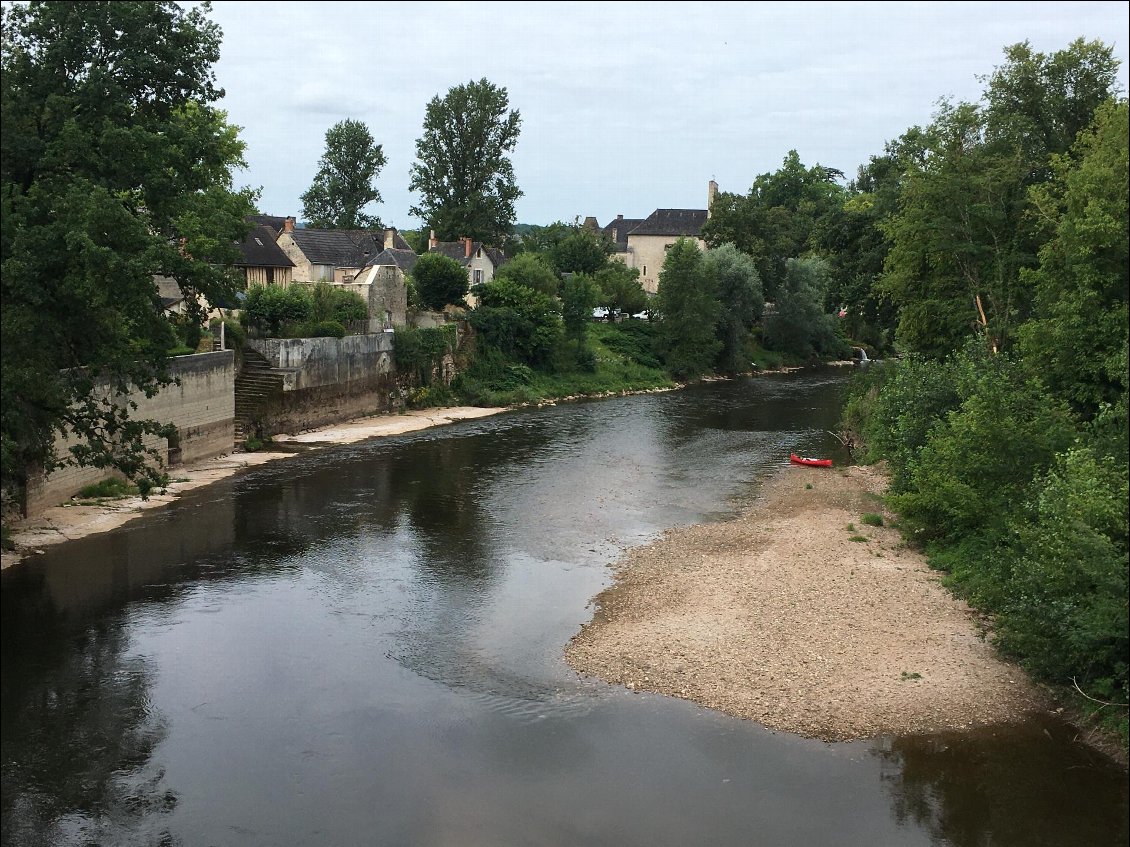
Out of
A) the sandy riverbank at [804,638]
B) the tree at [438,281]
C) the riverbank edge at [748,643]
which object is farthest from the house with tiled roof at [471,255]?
the sandy riverbank at [804,638]

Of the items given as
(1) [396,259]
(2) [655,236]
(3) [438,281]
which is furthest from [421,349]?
(2) [655,236]

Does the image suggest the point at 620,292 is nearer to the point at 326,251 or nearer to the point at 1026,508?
the point at 326,251

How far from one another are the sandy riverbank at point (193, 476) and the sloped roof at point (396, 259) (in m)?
12.5

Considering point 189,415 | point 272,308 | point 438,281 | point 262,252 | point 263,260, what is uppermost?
point 262,252

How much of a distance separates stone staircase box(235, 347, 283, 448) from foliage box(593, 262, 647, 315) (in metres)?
34.6

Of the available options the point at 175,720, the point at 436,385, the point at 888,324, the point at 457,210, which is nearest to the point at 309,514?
the point at 175,720

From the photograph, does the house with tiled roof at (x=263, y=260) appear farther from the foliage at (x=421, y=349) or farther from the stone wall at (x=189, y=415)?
the stone wall at (x=189, y=415)

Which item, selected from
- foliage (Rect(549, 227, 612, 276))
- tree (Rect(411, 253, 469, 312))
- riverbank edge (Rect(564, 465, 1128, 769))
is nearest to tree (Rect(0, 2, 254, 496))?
riverbank edge (Rect(564, 465, 1128, 769))

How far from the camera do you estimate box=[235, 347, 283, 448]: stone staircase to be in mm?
38750

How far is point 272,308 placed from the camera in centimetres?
4191

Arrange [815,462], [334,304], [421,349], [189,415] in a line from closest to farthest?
1. [189,415]
2. [815,462]
3. [334,304]
4. [421,349]

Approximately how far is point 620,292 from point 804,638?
54.1m

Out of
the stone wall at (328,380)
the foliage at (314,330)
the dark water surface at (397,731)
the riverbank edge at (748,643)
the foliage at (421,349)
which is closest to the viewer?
the dark water surface at (397,731)

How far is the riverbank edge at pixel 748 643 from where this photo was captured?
16.9m
